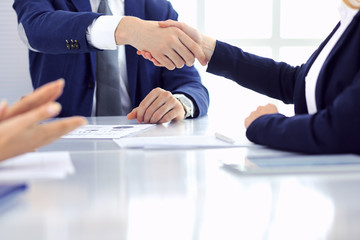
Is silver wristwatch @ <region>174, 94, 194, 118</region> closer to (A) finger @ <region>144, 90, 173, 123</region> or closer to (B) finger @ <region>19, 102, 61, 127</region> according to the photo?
(A) finger @ <region>144, 90, 173, 123</region>

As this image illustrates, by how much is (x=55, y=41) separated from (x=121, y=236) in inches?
53.6

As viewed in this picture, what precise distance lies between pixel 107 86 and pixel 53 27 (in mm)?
366

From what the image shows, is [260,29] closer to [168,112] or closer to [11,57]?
[11,57]

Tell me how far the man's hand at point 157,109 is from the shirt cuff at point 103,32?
0.87 feet

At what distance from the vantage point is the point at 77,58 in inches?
75.2

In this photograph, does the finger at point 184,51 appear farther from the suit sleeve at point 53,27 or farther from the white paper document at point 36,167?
the white paper document at point 36,167

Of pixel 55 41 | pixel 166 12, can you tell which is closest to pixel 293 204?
pixel 55 41

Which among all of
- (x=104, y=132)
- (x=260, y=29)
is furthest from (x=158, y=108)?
(x=260, y=29)

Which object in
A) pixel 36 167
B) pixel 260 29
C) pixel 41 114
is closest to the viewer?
pixel 41 114

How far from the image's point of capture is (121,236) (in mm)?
395

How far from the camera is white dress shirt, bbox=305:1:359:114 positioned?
1026 millimetres

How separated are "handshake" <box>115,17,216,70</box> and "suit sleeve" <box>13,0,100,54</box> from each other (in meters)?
0.16

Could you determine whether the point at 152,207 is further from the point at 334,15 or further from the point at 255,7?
the point at 334,15

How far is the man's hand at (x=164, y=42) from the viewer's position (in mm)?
1425
